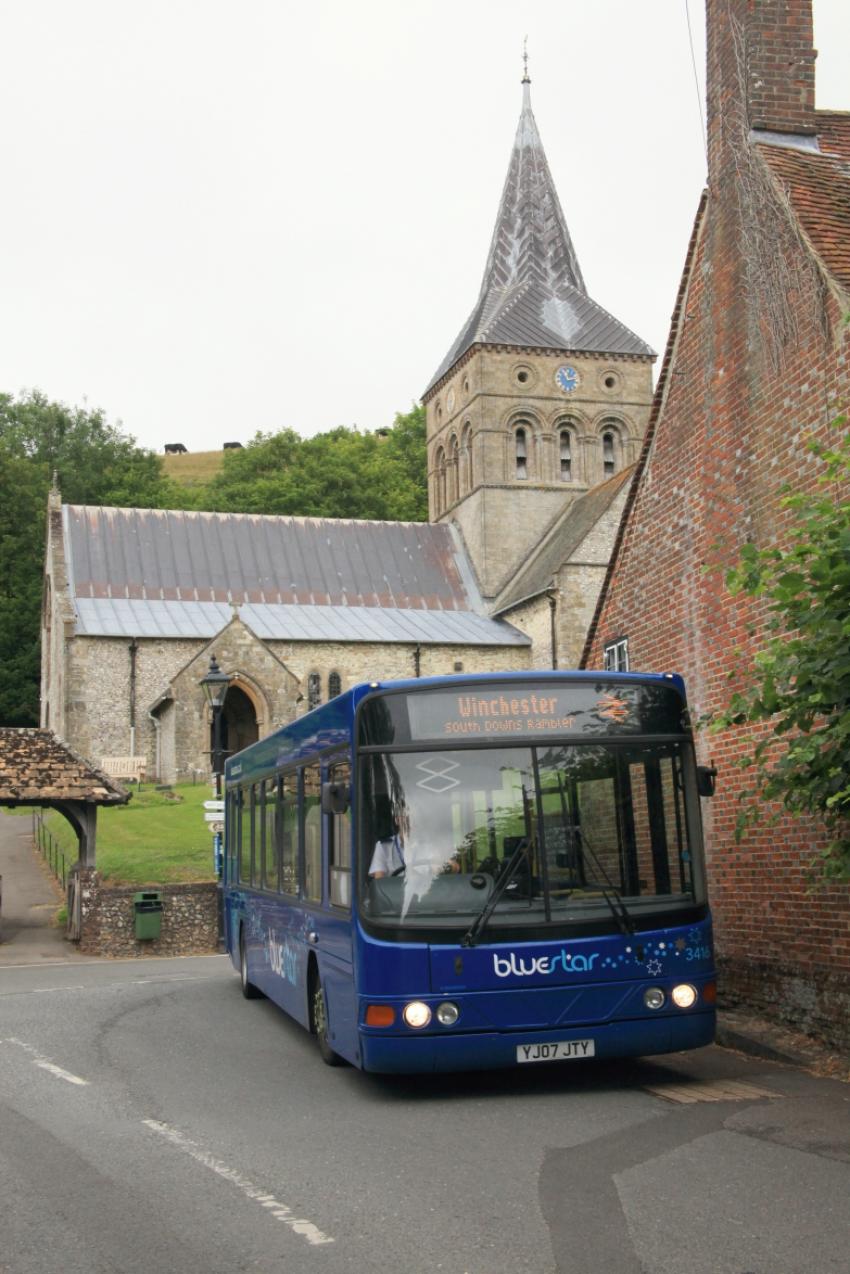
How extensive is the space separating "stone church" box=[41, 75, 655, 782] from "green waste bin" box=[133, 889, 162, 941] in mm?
21887

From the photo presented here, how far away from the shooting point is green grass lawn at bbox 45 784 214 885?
2567cm

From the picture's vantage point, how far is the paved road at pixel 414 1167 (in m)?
5.20

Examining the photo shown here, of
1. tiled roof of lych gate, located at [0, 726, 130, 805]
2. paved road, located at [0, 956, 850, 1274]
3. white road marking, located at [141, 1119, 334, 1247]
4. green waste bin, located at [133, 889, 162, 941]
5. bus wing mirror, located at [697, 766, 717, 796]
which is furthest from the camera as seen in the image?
tiled roof of lych gate, located at [0, 726, 130, 805]

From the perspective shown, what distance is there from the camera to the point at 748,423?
37.1 ft

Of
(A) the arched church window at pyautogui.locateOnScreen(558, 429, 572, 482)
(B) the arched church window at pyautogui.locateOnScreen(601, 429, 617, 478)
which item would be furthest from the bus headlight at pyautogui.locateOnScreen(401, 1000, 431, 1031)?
(B) the arched church window at pyautogui.locateOnScreen(601, 429, 617, 478)

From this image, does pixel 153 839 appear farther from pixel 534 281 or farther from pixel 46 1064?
pixel 534 281

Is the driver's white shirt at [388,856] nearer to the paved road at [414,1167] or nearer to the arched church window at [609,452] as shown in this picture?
the paved road at [414,1167]

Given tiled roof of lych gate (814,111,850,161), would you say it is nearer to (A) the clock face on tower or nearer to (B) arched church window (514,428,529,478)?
(B) arched church window (514,428,529,478)

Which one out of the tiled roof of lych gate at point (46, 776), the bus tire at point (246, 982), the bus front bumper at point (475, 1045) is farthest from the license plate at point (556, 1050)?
the tiled roof of lych gate at point (46, 776)

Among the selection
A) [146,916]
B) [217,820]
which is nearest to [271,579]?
[217,820]

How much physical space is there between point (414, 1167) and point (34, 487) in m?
62.6

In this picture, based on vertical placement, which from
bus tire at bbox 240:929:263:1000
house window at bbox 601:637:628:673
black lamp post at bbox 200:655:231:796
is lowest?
bus tire at bbox 240:929:263:1000

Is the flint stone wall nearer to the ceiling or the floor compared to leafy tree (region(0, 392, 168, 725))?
nearer to the floor

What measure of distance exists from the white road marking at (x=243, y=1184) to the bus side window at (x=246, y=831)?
5430mm
